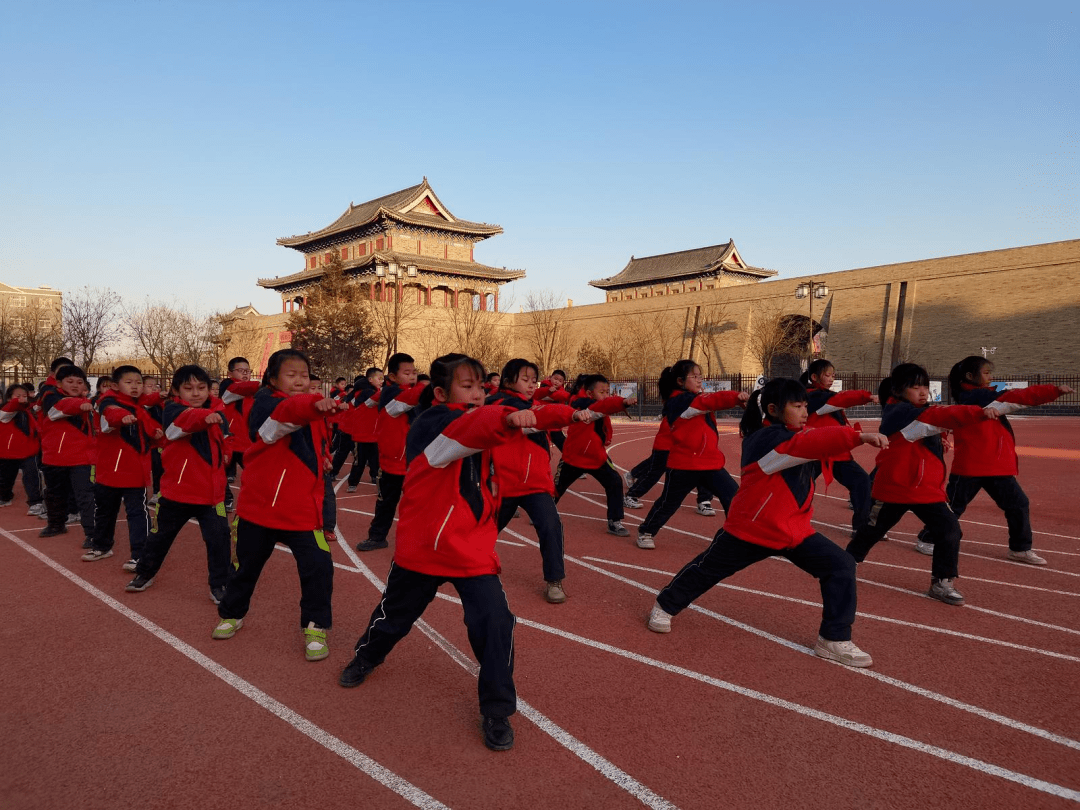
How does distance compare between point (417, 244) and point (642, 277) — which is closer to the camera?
point (417, 244)

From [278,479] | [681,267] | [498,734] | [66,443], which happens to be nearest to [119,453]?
[66,443]

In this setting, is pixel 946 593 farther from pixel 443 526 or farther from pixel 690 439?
pixel 443 526

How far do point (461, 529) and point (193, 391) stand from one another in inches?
109

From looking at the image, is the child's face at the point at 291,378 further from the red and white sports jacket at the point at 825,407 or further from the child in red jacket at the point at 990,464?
the child in red jacket at the point at 990,464

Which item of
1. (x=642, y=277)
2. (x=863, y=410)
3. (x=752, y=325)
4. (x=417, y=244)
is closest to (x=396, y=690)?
(x=863, y=410)

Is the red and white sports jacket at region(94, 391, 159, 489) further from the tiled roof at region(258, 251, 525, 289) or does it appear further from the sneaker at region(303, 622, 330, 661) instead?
the tiled roof at region(258, 251, 525, 289)

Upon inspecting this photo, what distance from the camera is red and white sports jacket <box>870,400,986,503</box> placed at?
489 centimetres

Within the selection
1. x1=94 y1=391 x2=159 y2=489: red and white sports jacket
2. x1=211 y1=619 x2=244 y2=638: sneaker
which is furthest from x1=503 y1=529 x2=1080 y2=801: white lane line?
x1=94 y1=391 x2=159 y2=489: red and white sports jacket

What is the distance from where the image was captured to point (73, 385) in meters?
6.68

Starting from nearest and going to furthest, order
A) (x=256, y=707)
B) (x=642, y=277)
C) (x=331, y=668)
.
Result: (x=256, y=707) → (x=331, y=668) → (x=642, y=277)

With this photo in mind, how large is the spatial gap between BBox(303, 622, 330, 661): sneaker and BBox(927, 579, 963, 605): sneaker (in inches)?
165

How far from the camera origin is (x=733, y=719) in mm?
3266

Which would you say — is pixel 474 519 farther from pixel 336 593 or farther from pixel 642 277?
pixel 642 277

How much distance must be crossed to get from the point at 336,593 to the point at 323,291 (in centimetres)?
3345
